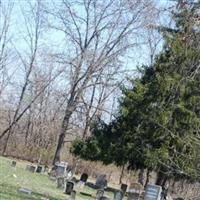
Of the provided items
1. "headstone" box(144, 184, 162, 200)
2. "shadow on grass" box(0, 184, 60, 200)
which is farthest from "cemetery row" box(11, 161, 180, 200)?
Result: "shadow on grass" box(0, 184, 60, 200)

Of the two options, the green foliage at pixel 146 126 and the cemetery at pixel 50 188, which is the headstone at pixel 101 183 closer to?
the cemetery at pixel 50 188

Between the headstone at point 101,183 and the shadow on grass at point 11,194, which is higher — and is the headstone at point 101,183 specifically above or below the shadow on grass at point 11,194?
above

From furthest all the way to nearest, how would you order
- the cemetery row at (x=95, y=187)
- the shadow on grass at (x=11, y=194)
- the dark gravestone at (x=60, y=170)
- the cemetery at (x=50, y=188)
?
the dark gravestone at (x=60, y=170) < the cemetery row at (x=95, y=187) < the cemetery at (x=50, y=188) < the shadow on grass at (x=11, y=194)

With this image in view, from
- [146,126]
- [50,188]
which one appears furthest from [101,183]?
[50,188]

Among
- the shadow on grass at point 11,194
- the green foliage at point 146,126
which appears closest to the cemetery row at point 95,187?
the shadow on grass at point 11,194

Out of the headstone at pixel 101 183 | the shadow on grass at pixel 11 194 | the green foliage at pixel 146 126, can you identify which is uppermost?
the green foliage at pixel 146 126

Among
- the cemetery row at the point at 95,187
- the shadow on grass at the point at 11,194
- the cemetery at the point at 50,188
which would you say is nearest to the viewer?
the shadow on grass at the point at 11,194

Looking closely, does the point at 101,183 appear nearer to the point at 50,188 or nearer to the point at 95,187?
the point at 95,187

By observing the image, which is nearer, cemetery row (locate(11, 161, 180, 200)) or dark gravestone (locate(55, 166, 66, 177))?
cemetery row (locate(11, 161, 180, 200))

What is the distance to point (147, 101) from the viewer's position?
1324 inches

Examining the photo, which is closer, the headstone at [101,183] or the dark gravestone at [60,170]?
the dark gravestone at [60,170]

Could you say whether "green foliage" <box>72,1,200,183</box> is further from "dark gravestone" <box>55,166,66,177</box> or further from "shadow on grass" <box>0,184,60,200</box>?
"shadow on grass" <box>0,184,60,200</box>

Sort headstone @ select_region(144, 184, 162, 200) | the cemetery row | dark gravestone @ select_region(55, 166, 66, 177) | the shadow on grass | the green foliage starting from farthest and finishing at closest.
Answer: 1. the green foliage
2. dark gravestone @ select_region(55, 166, 66, 177)
3. the cemetery row
4. headstone @ select_region(144, 184, 162, 200)
5. the shadow on grass

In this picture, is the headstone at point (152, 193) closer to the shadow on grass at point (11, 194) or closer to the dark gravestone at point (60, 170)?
the shadow on grass at point (11, 194)
